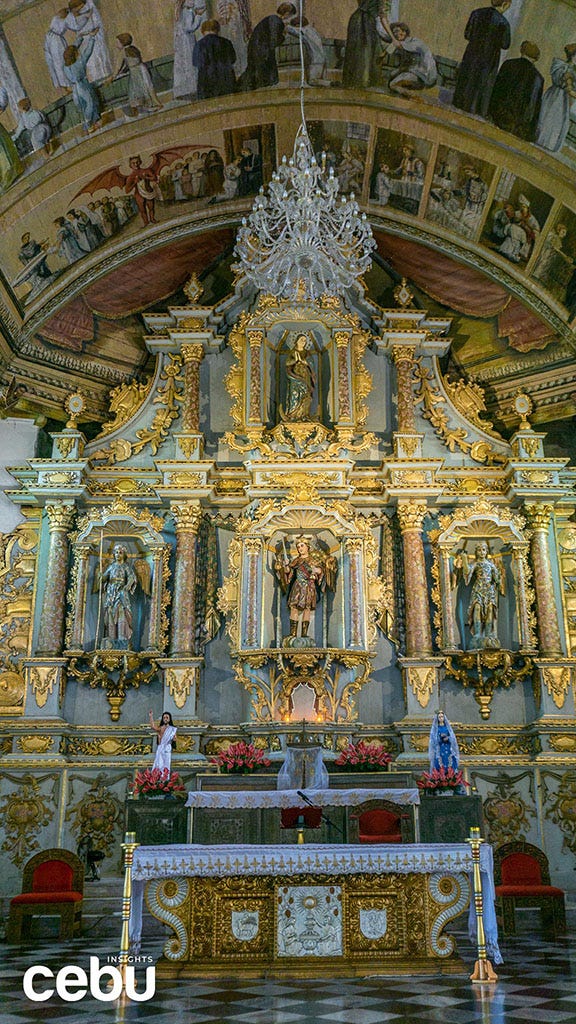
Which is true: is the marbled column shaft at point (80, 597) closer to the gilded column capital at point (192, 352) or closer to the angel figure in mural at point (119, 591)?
the angel figure in mural at point (119, 591)

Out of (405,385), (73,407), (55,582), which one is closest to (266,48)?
(405,385)

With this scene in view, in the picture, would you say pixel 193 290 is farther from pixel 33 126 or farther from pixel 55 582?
pixel 55 582

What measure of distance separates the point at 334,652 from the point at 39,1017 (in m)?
7.47

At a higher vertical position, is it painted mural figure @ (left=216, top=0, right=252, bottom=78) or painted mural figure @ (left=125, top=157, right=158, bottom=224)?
painted mural figure @ (left=216, top=0, right=252, bottom=78)

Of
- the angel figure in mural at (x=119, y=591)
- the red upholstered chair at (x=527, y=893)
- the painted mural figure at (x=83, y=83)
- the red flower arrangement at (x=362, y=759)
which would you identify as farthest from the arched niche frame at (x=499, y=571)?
the painted mural figure at (x=83, y=83)

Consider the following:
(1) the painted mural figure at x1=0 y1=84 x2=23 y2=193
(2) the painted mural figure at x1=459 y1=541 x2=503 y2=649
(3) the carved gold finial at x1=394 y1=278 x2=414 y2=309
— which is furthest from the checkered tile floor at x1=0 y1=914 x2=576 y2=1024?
(3) the carved gold finial at x1=394 y1=278 x2=414 y2=309

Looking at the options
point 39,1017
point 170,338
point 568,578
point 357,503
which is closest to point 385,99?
point 170,338

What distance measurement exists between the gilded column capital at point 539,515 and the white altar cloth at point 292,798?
4812mm

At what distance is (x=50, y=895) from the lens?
29.9 ft

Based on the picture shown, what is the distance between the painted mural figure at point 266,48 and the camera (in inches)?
481

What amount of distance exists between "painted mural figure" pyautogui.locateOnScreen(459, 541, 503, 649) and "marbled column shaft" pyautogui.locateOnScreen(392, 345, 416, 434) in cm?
206

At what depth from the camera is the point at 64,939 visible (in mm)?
9039

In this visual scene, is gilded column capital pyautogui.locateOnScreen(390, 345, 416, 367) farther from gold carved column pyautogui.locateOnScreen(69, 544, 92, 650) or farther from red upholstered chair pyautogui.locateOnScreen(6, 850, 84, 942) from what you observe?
red upholstered chair pyautogui.locateOnScreen(6, 850, 84, 942)

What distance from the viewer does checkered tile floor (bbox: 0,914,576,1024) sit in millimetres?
5262
